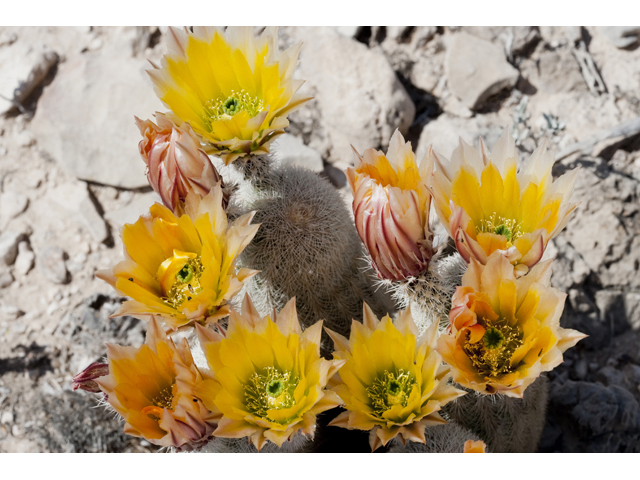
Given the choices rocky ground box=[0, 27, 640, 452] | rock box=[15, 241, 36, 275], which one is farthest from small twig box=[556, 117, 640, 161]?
rock box=[15, 241, 36, 275]

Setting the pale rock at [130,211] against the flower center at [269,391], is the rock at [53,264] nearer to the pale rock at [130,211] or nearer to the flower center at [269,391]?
the pale rock at [130,211]

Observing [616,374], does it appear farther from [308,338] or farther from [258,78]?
[258,78]

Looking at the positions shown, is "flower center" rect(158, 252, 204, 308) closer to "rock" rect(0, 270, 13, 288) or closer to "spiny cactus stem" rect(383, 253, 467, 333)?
"spiny cactus stem" rect(383, 253, 467, 333)

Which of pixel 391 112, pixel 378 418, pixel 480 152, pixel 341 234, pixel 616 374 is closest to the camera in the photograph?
pixel 378 418

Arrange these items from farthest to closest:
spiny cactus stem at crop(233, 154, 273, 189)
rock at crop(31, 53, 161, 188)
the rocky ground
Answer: rock at crop(31, 53, 161, 188), the rocky ground, spiny cactus stem at crop(233, 154, 273, 189)

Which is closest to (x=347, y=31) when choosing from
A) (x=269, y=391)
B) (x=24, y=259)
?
(x=24, y=259)

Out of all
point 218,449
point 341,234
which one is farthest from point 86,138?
point 218,449

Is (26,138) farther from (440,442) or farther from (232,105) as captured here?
(440,442)
